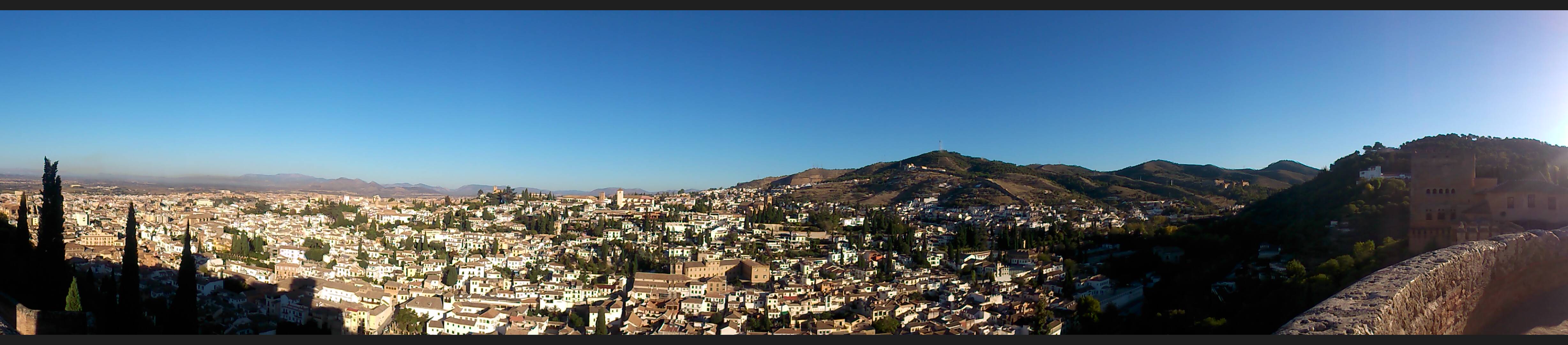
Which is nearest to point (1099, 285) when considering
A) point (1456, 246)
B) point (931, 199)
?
point (1456, 246)

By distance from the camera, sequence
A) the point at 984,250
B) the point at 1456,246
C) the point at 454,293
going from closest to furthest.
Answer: the point at 1456,246, the point at 454,293, the point at 984,250

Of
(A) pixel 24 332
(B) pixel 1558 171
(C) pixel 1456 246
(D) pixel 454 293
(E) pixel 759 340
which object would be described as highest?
(B) pixel 1558 171

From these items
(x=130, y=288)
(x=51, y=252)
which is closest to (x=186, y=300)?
(x=130, y=288)

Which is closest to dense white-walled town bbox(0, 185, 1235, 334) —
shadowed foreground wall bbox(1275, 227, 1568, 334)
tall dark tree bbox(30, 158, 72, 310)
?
tall dark tree bbox(30, 158, 72, 310)

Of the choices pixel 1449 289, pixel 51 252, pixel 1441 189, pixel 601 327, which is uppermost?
pixel 1441 189

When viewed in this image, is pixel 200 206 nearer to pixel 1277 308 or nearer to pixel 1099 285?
pixel 1099 285

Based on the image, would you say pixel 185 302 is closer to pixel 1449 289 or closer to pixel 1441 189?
pixel 1449 289
